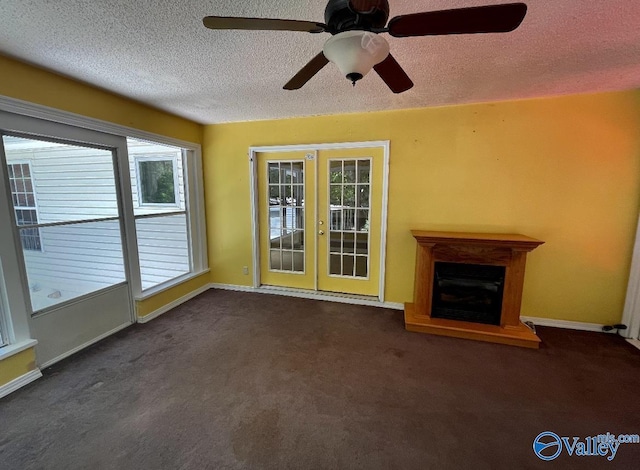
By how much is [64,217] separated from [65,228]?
0.33 ft

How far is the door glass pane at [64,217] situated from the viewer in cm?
219

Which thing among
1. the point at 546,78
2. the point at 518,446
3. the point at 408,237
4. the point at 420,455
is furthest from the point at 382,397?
the point at 546,78

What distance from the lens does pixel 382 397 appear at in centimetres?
197

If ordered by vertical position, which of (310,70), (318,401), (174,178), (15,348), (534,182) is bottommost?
(318,401)

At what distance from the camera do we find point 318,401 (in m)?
1.93

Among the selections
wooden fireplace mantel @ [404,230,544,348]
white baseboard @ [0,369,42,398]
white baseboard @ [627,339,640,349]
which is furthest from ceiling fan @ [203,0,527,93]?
white baseboard @ [627,339,640,349]

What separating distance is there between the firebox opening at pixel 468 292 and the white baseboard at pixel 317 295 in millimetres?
644

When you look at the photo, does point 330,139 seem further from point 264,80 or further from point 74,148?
point 74,148

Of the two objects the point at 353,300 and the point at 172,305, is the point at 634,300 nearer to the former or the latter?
the point at 353,300

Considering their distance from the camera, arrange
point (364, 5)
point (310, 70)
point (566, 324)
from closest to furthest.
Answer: point (364, 5)
point (310, 70)
point (566, 324)

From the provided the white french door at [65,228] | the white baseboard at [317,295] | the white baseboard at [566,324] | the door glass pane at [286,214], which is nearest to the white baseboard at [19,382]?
the white french door at [65,228]

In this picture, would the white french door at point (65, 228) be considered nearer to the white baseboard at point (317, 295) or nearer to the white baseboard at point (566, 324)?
the white baseboard at point (317, 295)

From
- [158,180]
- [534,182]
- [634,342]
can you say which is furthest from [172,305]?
[634,342]

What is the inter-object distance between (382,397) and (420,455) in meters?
0.46
